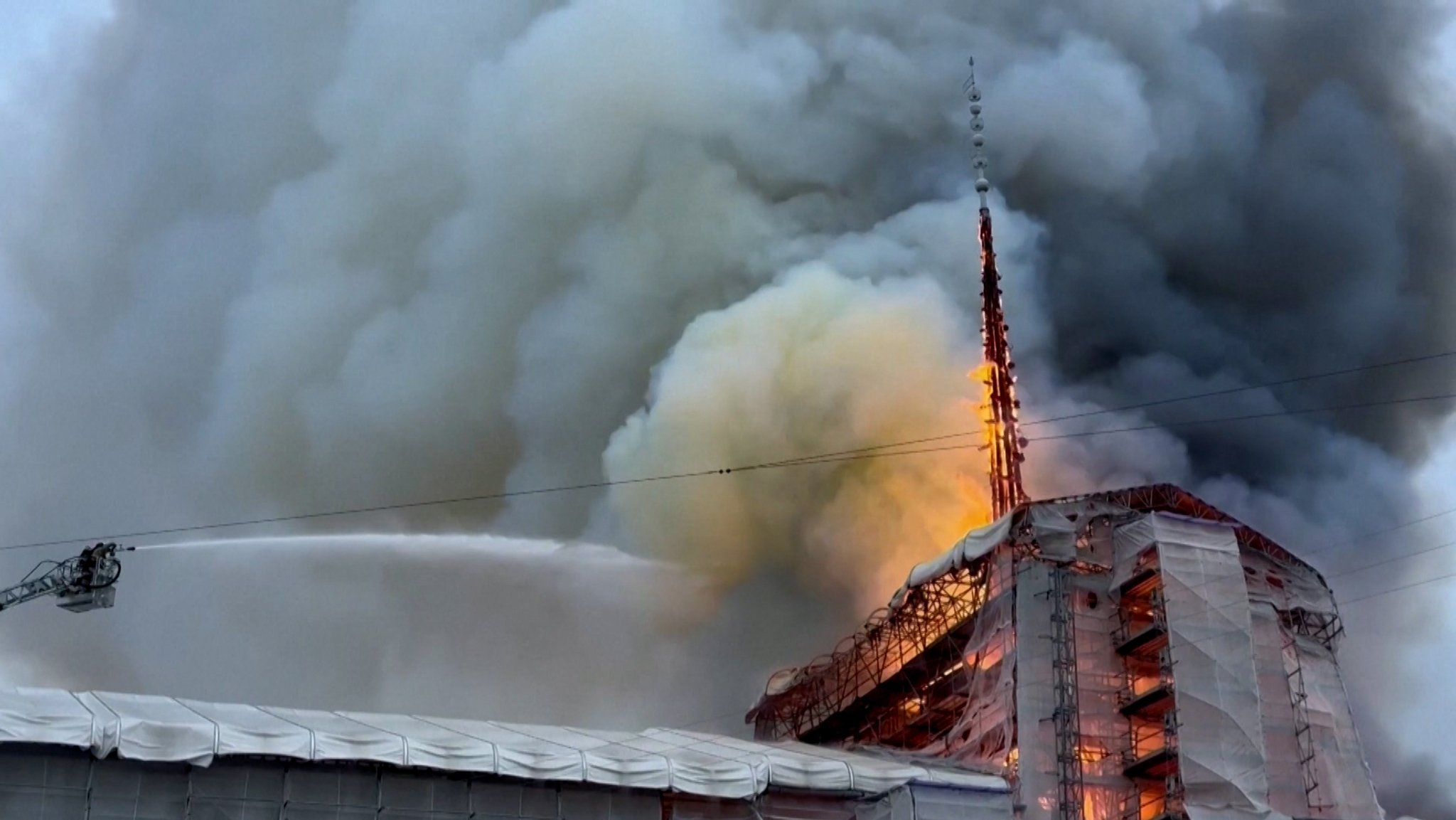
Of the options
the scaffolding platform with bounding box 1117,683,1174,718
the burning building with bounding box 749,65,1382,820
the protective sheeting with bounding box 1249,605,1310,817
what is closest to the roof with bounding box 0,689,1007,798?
the burning building with bounding box 749,65,1382,820

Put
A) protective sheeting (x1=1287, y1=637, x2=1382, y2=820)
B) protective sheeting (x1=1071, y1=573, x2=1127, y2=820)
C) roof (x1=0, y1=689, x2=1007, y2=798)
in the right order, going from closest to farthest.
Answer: roof (x1=0, y1=689, x2=1007, y2=798) → protective sheeting (x1=1071, y1=573, x2=1127, y2=820) → protective sheeting (x1=1287, y1=637, x2=1382, y2=820)

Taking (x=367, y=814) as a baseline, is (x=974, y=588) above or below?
above

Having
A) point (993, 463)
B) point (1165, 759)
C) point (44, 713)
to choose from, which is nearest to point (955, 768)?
point (1165, 759)

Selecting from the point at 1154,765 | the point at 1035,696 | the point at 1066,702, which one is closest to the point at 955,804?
the point at 1035,696

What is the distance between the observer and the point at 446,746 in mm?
52594

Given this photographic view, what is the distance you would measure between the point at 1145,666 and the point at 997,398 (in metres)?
23.4

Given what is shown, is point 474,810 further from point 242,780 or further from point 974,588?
point 974,588

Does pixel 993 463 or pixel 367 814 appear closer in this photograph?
pixel 367 814

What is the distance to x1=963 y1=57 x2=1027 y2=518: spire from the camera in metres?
82.1

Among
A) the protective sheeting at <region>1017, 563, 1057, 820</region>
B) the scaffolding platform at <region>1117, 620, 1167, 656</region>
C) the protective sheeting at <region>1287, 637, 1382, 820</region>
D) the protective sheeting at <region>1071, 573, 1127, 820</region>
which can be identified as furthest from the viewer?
the protective sheeting at <region>1287, 637, 1382, 820</region>

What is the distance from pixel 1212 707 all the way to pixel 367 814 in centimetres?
3072

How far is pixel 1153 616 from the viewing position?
62.2m

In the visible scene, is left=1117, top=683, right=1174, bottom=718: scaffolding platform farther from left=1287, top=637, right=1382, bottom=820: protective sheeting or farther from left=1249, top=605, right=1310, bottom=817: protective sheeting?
left=1287, top=637, right=1382, bottom=820: protective sheeting

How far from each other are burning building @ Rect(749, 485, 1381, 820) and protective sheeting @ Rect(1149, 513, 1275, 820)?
58 millimetres
